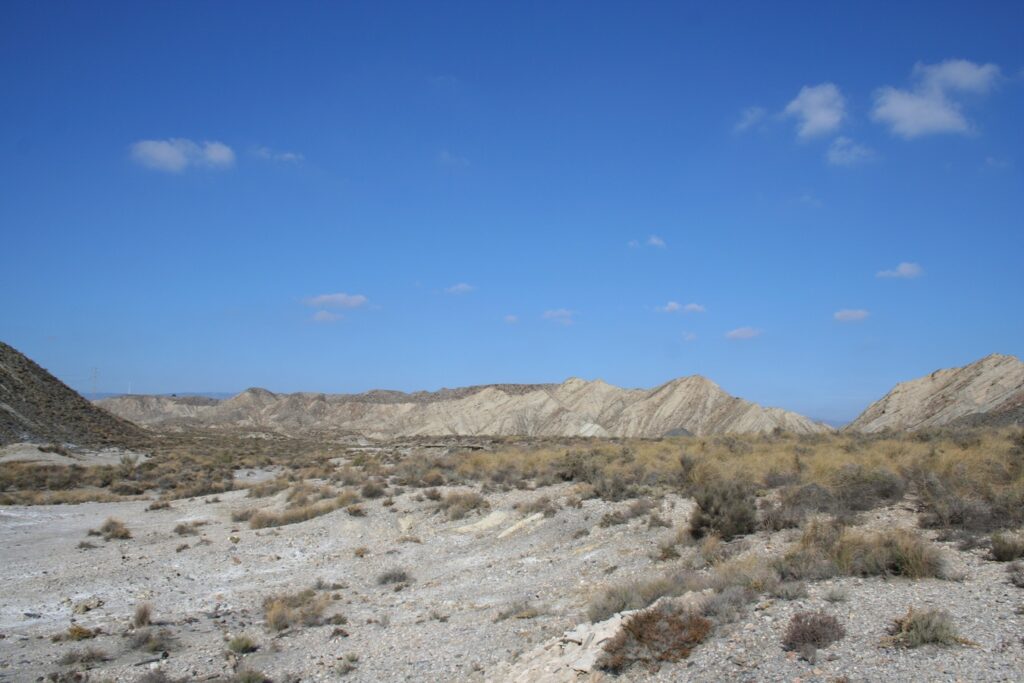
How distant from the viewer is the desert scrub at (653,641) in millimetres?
8281

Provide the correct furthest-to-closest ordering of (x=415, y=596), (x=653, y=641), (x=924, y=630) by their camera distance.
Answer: (x=415, y=596) < (x=653, y=641) < (x=924, y=630)

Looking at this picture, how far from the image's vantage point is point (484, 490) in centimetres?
2330

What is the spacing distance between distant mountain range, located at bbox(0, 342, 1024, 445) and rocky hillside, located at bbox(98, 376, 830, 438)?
0.15 meters

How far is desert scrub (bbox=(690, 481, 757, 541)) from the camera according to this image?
13570 millimetres

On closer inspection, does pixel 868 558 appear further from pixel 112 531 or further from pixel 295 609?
pixel 112 531

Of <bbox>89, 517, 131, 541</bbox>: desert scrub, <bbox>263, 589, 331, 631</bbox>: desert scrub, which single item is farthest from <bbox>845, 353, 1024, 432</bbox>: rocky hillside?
<bbox>89, 517, 131, 541</bbox>: desert scrub

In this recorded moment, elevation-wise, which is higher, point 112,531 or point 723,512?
point 723,512

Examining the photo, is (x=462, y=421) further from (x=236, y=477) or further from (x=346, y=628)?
(x=346, y=628)

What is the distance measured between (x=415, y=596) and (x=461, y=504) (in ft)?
20.6

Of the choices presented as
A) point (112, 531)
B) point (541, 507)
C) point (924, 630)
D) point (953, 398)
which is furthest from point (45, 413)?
point (953, 398)

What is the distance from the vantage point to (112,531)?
68.5 feet

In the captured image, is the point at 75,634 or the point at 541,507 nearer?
the point at 75,634

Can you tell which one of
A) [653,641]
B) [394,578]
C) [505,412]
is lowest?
[394,578]

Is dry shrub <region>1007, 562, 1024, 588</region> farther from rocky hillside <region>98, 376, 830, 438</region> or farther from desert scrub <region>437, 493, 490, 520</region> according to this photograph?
rocky hillside <region>98, 376, 830, 438</region>
